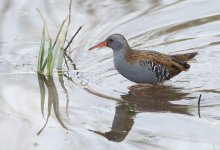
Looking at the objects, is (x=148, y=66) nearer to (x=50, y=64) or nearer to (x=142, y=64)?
(x=142, y=64)

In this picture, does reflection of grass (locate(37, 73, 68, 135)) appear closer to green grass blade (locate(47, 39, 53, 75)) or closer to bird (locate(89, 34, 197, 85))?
green grass blade (locate(47, 39, 53, 75))

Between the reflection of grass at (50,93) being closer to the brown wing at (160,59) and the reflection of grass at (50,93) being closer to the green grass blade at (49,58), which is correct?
the green grass blade at (49,58)

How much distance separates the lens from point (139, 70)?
27.7 ft

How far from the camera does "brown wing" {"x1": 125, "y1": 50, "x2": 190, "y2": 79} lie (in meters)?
8.49

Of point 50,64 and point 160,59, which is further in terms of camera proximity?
Result: point 160,59

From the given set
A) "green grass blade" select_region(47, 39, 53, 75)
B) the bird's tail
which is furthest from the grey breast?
"green grass blade" select_region(47, 39, 53, 75)

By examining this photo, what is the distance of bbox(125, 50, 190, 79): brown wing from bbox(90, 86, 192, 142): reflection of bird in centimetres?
28

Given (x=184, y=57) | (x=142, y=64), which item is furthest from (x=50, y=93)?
(x=184, y=57)

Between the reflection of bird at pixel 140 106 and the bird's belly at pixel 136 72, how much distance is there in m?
0.14

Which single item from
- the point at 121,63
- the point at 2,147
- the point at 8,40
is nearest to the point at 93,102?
the point at 121,63

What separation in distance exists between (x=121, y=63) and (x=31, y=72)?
1133mm

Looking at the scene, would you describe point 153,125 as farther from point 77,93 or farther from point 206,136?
point 77,93

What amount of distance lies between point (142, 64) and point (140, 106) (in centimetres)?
86

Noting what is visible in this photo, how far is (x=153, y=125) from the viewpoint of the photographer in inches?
278
